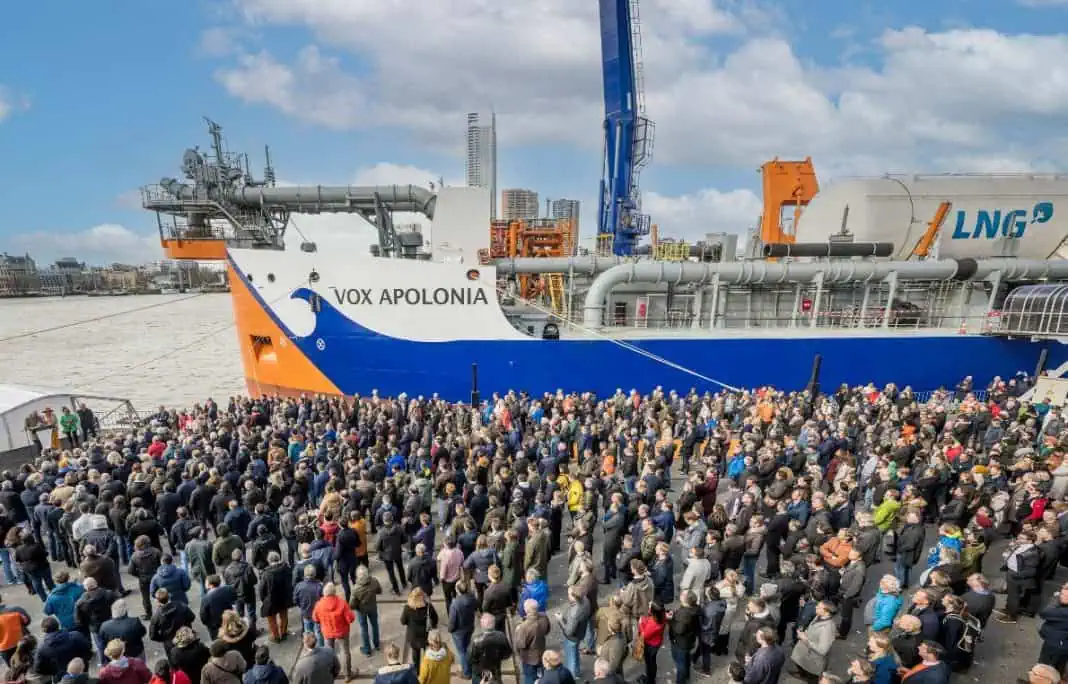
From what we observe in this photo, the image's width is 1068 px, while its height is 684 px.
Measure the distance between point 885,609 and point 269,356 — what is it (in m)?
16.2

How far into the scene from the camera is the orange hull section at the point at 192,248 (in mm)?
17938

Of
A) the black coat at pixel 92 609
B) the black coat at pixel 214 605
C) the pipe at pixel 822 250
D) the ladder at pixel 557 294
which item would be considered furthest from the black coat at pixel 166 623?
the pipe at pixel 822 250

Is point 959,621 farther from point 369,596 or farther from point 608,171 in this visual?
point 608,171

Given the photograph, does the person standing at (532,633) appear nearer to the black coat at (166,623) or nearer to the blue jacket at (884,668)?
the blue jacket at (884,668)

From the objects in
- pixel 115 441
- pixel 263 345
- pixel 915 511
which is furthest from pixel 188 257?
pixel 915 511

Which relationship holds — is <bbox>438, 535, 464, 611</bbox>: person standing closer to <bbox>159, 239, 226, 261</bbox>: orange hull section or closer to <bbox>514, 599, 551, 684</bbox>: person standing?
<bbox>514, 599, 551, 684</bbox>: person standing

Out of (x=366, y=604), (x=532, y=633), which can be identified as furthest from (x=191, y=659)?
(x=532, y=633)

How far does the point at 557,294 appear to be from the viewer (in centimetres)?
1831

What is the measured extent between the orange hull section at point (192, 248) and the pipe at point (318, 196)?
1.28m

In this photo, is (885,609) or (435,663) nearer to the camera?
(435,663)

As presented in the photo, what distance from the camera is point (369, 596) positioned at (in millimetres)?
5539

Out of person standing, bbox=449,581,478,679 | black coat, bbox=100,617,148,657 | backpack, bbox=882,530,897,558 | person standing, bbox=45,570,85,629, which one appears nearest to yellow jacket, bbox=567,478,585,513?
person standing, bbox=449,581,478,679

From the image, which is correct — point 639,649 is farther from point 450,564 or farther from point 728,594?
point 450,564

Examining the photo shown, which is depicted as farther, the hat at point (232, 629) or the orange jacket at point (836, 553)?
the orange jacket at point (836, 553)
